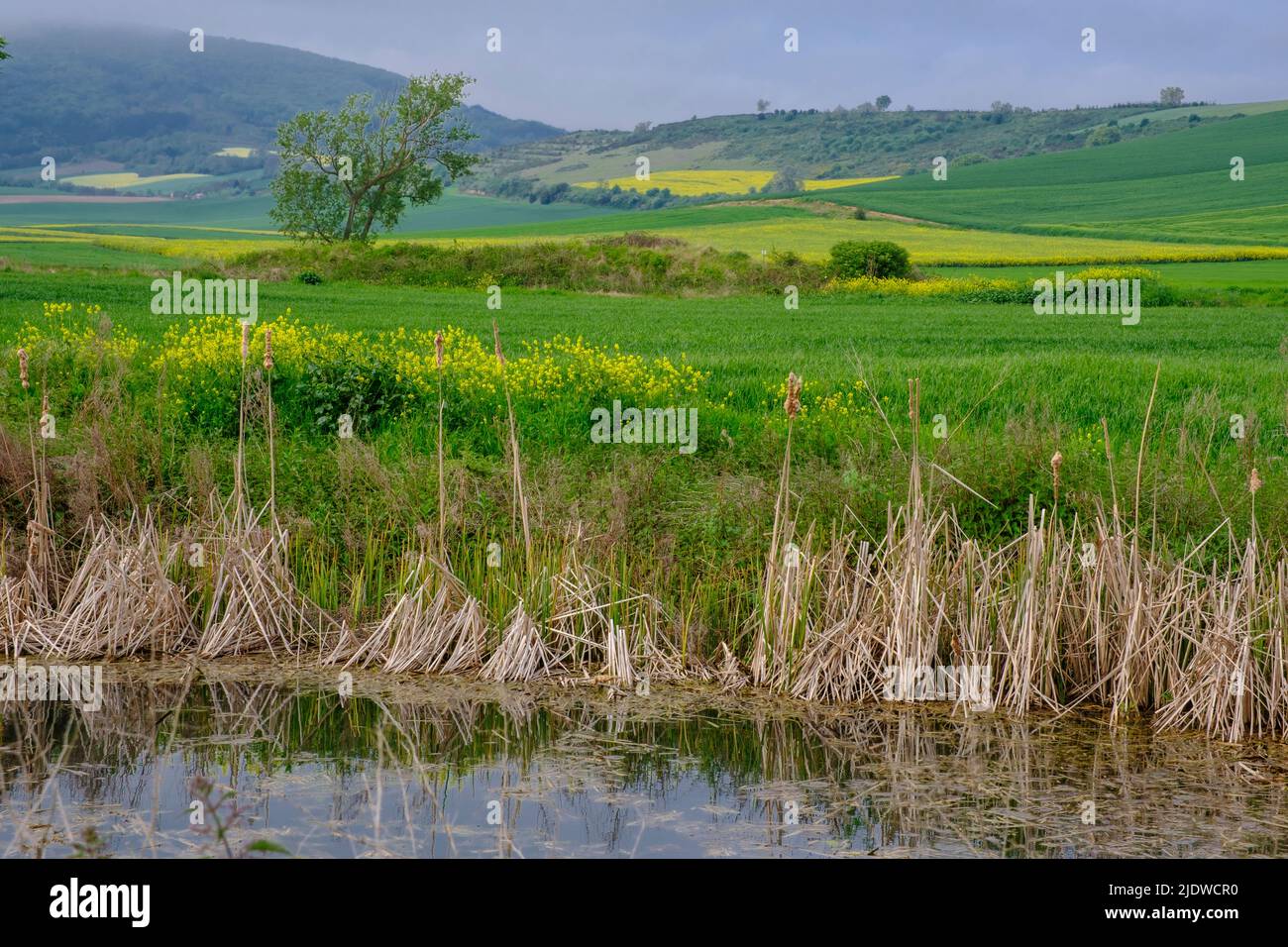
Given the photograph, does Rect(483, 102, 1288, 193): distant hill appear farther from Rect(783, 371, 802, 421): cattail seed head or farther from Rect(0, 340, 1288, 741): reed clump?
Rect(783, 371, 802, 421): cattail seed head

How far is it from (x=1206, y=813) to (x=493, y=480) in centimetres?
622

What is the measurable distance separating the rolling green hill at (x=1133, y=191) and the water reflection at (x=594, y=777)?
60.4 meters

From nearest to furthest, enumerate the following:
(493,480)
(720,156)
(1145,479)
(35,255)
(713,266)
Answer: (1145,479)
(493,480)
(713,266)
(35,255)
(720,156)

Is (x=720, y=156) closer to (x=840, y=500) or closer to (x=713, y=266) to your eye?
(x=713, y=266)

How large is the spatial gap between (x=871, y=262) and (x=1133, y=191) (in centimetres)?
5174

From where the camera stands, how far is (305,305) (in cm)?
3244

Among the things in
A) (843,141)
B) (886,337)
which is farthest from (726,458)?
(843,141)

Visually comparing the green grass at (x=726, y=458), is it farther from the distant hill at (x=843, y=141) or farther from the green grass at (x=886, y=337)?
the distant hill at (x=843, y=141)

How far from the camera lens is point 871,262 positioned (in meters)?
44.9

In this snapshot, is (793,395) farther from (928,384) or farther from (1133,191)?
(1133,191)

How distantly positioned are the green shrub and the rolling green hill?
24484 mm

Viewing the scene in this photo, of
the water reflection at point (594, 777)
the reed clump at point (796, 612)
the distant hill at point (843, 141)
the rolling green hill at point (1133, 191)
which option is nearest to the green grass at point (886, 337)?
the reed clump at point (796, 612)

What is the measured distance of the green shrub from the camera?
4497cm

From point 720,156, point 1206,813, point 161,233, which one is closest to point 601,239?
point 1206,813
